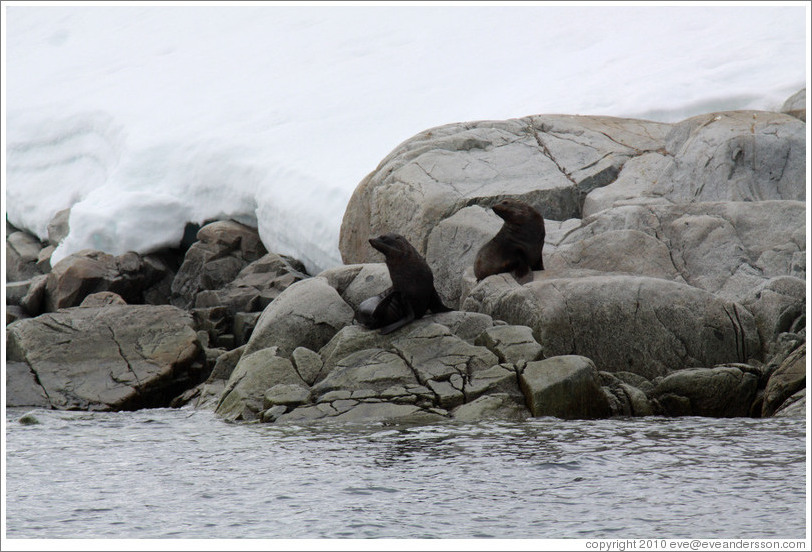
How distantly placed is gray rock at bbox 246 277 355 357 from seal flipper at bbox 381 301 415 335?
87cm

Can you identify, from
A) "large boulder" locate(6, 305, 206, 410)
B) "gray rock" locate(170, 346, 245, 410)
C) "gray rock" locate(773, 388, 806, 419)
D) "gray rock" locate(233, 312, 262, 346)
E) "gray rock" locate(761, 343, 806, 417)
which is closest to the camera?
"gray rock" locate(773, 388, 806, 419)

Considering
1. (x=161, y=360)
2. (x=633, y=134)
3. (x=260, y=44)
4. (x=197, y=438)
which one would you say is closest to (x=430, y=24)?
(x=260, y=44)

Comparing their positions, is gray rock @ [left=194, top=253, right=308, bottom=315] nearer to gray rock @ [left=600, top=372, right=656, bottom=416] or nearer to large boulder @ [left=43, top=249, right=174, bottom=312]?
large boulder @ [left=43, top=249, right=174, bottom=312]

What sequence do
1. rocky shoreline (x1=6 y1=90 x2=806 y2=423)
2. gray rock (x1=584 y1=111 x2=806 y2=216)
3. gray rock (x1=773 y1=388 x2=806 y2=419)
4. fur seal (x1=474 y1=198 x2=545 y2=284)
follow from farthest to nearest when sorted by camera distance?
1. gray rock (x1=584 y1=111 x2=806 y2=216)
2. fur seal (x1=474 y1=198 x2=545 y2=284)
3. rocky shoreline (x1=6 y1=90 x2=806 y2=423)
4. gray rock (x1=773 y1=388 x2=806 y2=419)

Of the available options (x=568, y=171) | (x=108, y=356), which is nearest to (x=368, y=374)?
(x=108, y=356)

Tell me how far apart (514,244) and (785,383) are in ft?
12.2

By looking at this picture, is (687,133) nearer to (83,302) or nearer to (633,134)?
(633,134)

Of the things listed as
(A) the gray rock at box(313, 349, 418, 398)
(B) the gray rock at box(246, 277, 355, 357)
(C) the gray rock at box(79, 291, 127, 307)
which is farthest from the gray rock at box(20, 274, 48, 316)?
(A) the gray rock at box(313, 349, 418, 398)

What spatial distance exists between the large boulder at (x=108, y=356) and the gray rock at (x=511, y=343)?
4052 millimetres

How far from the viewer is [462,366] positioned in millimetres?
10266

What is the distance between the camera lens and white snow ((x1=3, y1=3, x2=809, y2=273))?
60.5 ft

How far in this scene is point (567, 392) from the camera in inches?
385

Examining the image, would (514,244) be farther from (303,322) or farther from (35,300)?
(35,300)

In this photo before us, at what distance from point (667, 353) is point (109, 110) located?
1639cm
